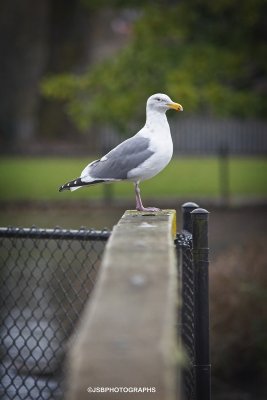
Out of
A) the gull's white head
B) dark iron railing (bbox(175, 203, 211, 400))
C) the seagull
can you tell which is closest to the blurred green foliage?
the gull's white head

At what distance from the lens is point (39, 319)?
8555 millimetres

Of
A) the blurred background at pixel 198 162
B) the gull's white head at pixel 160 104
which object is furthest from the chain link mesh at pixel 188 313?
the blurred background at pixel 198 162

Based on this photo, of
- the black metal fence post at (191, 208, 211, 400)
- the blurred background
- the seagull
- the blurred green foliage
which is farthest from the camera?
the blurred green foliage

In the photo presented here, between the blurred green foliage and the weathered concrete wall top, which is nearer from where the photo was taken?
the weathered concrete wall top

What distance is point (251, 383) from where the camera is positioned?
8695mm

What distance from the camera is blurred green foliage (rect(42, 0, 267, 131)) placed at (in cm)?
1577

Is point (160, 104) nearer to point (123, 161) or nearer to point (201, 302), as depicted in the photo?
point (123, 161)

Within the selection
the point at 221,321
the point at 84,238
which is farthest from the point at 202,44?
the point at 84,238

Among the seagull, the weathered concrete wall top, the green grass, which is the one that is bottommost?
the green grass

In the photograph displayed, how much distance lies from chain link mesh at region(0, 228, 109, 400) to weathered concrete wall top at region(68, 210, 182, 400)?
64.4 inches

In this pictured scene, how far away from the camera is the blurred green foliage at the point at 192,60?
15.8 metres

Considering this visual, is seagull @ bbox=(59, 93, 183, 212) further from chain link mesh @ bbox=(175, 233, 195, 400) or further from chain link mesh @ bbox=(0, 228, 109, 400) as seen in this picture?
chain link mesh @ bbox=(175, 233, 195, 400)

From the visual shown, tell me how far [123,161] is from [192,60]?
10543mm

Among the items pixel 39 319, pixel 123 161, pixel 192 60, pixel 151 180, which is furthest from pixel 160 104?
pixel 151 180
